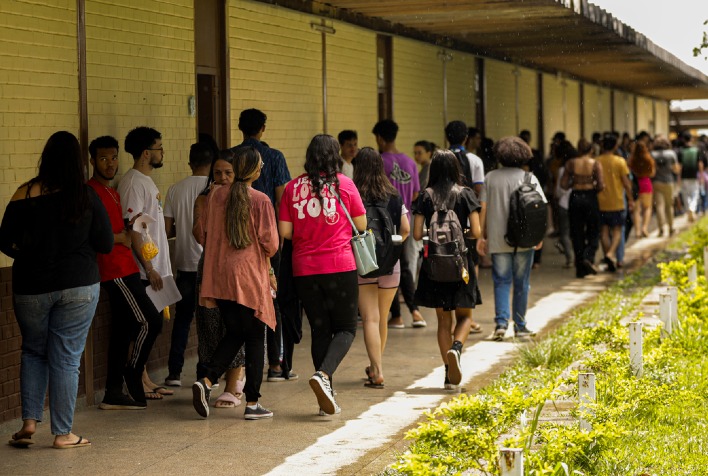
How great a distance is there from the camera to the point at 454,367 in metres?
9.48

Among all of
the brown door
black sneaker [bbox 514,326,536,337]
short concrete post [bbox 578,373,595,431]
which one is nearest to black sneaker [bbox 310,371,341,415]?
short concrete post [bbox 578,373,595,431]

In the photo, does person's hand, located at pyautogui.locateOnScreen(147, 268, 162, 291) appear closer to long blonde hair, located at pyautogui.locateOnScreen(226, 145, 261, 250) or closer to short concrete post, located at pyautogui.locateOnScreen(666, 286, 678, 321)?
long blonde hair, located at pyautogui.locateOnScreen(226, 145, 261, 250)

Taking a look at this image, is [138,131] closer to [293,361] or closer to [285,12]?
[293,361]

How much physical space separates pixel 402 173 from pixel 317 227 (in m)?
4.04

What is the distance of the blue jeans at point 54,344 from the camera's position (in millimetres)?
7602

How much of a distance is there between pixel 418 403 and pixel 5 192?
3.14 m

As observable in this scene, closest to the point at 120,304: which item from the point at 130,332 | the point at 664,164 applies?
the point at 130,332

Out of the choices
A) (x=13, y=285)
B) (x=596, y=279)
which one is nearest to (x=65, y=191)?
(x=13, y=285)

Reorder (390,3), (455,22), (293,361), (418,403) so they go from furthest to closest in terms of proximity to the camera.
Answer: (455,22)
(390,3)
(293,361)
(418,403)

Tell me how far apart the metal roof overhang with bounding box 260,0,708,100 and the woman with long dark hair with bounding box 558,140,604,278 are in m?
1.77

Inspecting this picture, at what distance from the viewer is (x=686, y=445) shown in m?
7.36

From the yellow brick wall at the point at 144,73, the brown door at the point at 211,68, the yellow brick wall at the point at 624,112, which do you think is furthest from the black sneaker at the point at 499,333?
the yellow brick wall at the point at 624,112

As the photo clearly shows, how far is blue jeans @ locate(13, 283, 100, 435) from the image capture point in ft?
24.9

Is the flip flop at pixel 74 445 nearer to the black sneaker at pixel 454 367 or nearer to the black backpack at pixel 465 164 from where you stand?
the black sneaker at pixel 454 367
